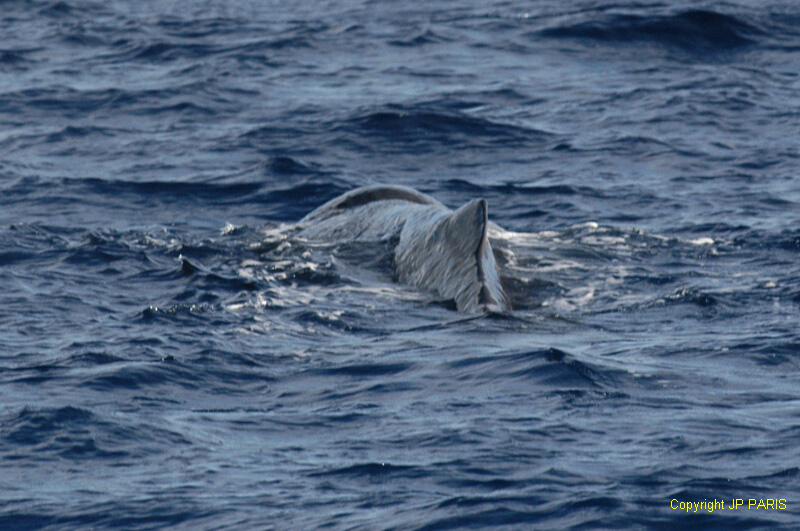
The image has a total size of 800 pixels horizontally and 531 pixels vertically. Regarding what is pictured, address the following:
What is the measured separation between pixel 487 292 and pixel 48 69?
16.2 metres

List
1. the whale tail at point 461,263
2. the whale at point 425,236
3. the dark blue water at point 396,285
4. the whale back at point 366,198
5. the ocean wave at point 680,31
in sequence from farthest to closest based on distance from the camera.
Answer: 1. the ocean wave at point 680,31
2. the whale back at point 366,198
3. the whale at point 425,236
4. the whale tail at point 461,263
5. the dark blue water at point 396,285

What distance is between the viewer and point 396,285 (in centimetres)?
1500

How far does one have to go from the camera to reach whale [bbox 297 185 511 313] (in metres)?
13.9

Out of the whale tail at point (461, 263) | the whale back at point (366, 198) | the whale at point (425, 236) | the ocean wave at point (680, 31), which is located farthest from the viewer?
the ocean wave at point (680, 31)

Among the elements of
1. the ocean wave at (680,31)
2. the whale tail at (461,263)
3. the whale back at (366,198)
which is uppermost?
the whale tail at (461,263)

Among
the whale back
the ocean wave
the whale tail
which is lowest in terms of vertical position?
the ocean wave

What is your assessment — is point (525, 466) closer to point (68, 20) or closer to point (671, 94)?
point (671, 94)

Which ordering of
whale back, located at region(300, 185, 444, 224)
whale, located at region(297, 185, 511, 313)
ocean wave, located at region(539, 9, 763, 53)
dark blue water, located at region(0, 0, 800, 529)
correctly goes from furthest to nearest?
ocean wave, located at region(539, 9, 763, 53)
whale back, located at region(300, 185, 444, 224)
whale, located at region(297, 185, 511, 313)
dark blue water, located at region(0, 0, 800, 529)

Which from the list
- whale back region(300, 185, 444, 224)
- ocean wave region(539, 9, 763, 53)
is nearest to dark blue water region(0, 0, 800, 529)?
ocean wave region(539, 9, 763, 53)

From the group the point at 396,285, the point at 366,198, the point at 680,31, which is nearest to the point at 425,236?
the point at 396,285

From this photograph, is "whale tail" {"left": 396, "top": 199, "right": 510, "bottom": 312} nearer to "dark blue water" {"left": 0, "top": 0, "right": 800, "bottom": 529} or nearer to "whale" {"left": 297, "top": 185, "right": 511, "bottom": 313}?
"whale" {"left": 297, "top": 185, "right": 511, "bottom": 313}

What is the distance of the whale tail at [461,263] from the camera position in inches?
541

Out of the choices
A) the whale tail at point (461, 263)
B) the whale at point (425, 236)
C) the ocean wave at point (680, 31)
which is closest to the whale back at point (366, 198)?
the whale at point (425, 236)

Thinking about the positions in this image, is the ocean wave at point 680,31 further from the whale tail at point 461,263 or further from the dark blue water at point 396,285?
the whale tail at point 461,263
